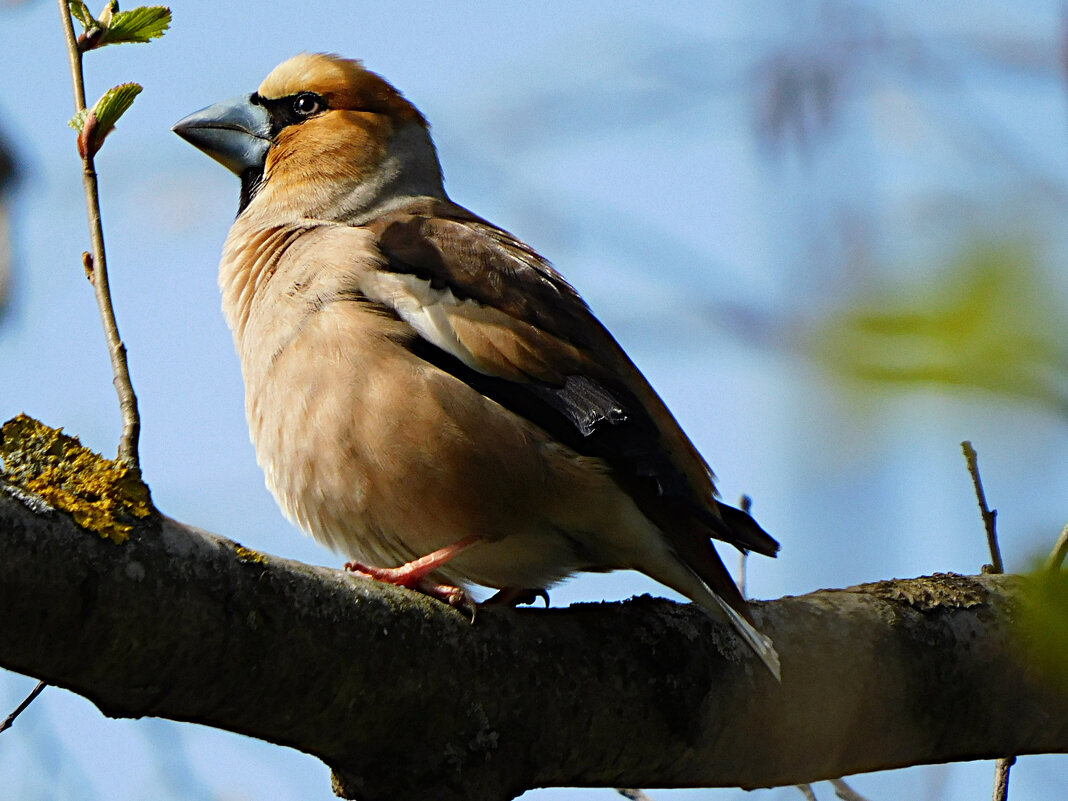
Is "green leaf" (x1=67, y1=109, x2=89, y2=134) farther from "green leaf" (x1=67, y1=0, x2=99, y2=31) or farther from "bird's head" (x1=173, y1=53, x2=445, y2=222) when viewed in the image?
"bird's head" (x1=173, y1=53, x2=445, y2=222)

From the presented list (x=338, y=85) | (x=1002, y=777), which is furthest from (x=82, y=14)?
(x=1002, y=777)

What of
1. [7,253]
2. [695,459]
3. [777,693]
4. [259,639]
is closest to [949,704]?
[777,693]

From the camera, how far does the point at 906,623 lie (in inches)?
146

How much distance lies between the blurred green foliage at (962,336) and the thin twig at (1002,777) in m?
2.73

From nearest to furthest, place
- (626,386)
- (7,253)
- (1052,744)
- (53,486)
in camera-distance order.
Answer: (53,486) < (7,253) < (1052,744) < (626,386)

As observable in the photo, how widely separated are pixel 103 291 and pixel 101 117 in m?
0.48

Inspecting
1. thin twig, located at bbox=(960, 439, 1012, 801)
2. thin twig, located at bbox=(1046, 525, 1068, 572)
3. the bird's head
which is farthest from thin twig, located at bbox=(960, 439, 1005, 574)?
the bird's head

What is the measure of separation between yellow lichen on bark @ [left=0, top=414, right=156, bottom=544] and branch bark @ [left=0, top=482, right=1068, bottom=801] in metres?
0.04

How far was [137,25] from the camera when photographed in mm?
3109

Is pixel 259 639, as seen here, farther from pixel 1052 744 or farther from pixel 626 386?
pixel 1052 744

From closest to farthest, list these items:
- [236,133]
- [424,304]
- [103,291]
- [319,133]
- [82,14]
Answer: [103,291]
[82,14]
[424,304]
[319,133]
[236,133]

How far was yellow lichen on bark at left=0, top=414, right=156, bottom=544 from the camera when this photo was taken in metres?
2.38

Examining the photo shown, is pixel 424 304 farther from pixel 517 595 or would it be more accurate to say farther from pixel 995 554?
pixel 995 554

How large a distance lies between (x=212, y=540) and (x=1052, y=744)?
2.53 meters
